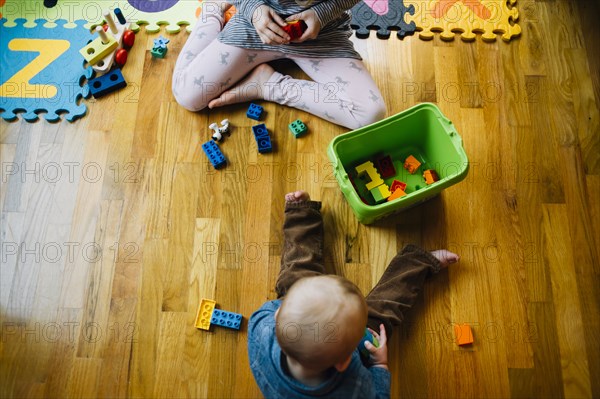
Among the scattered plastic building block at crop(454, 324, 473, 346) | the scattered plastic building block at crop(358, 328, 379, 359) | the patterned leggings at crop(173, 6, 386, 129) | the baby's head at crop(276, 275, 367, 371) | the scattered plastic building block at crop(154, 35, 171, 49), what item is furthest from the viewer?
the scattered plastic building block at crop(154, 35, 171, 49)

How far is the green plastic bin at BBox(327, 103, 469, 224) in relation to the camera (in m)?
1.02

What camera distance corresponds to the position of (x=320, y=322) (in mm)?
741

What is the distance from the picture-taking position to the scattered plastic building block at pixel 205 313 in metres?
1.06

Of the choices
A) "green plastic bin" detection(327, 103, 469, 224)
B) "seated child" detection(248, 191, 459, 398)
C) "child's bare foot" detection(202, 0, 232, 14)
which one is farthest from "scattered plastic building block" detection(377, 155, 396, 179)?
"child's bare foot" detection(202, 0, 232, 14)

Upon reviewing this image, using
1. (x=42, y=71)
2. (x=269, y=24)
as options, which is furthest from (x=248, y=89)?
(x=42, y=71)

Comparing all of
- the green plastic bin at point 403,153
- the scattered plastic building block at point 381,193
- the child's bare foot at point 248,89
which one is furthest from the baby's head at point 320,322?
the child's bare foot at point 248,89

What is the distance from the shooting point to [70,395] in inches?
40.4

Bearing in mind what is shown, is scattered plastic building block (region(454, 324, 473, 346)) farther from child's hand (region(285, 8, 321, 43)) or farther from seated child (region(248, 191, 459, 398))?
child's hand (region(285, 8, 321, 43))

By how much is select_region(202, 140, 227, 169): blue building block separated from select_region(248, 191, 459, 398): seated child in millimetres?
194

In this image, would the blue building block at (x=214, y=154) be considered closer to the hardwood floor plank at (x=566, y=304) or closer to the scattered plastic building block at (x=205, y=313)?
the scattered plastic building block at (x=205, y=313)

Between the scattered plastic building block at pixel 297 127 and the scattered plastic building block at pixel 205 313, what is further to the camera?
the scattered plastic building block at pixel 297 127

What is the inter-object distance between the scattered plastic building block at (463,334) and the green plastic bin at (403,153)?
29cm

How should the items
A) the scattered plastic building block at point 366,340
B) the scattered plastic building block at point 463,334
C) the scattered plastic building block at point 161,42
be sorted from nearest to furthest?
the scattered plastic building block at point 366,340
the scattered plastic building block at point 463,334
the scattered plastic building block at point 161,42

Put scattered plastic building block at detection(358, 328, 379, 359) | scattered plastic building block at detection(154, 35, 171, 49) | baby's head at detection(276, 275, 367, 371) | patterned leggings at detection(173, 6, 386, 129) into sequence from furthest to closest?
scattered plastic building block at detection(154, 35, 171, 49), patterned leggings at detection(173, 6, 386, 129), scattered plastic building block at detection(358, 328, 379, 359), baby's head at detection(276, 275, 367, 371)
